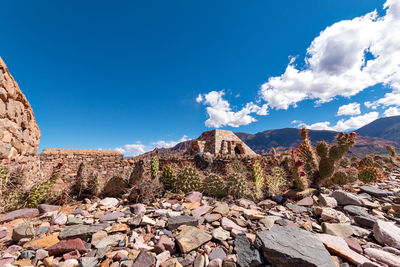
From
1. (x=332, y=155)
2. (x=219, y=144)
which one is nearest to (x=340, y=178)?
(x=332, y=155)

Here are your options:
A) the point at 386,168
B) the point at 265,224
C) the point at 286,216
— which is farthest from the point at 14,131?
the point at 386,168

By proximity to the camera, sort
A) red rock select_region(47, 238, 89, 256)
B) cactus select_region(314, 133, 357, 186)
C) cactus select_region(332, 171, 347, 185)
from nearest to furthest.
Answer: red rock select_region(47, 238, 89, 256) < cactus select_region(314, 133, 357, 186) < cactus select_region(332, 171, 347, 185)

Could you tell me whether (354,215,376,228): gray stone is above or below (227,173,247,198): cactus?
below

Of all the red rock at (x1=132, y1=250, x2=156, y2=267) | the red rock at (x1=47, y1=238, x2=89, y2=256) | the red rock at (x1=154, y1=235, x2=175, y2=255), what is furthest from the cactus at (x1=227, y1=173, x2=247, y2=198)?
the red rock at (x1=47, y1=238, x2=89, y2=256)

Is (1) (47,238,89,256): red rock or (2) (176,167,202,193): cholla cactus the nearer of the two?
(1) (47,238,89,256): red rock

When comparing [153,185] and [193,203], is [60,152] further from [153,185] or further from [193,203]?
[193,203]

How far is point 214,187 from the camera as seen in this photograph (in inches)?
161

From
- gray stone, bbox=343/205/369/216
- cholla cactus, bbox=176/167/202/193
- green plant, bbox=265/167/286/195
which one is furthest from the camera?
green plant, bbox=265/167/286/195

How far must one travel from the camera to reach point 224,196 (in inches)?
158

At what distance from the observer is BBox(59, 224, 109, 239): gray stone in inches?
81.6

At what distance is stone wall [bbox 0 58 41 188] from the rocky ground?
1.34 meters

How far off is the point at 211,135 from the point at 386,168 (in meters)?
14.3

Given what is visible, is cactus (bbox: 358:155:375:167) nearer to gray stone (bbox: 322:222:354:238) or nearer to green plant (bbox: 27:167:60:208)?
gray stone (bbox: 322:222:354:238)

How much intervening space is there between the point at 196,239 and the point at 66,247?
4.83 ft
